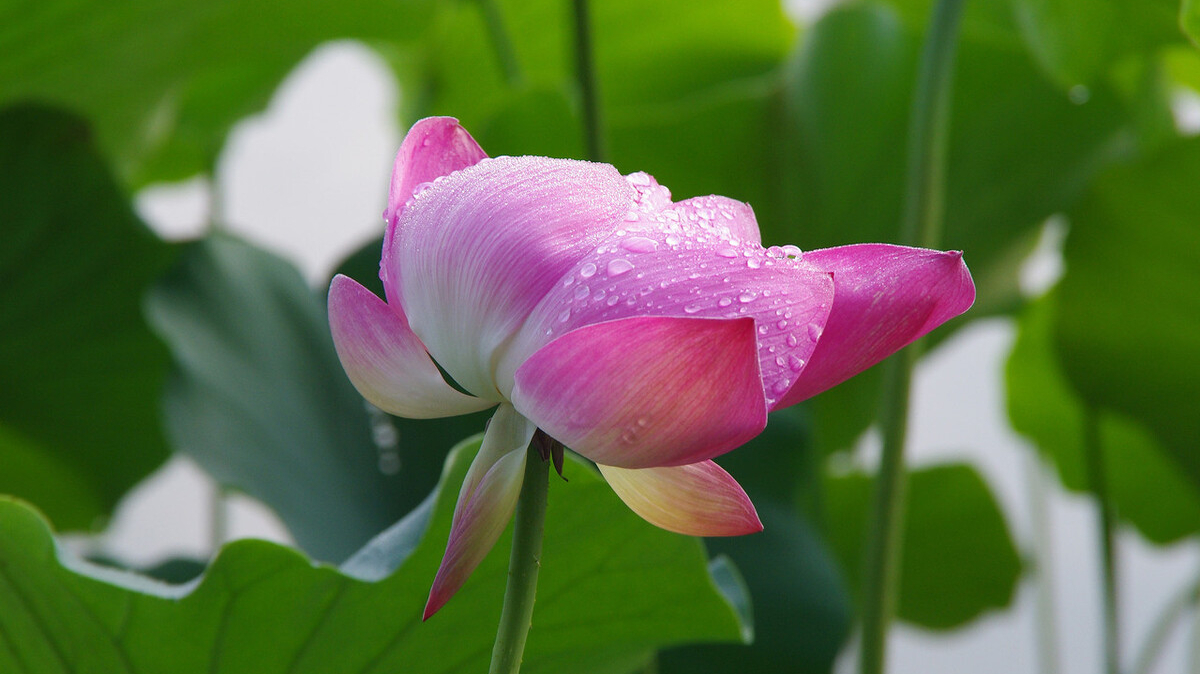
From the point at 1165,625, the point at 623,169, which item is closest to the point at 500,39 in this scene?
the point at 623,169

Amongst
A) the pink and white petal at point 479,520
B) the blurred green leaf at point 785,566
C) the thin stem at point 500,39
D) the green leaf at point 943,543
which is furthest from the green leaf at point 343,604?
the green leaf at point 943,543

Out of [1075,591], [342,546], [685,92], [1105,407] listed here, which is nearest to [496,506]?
[342,546]

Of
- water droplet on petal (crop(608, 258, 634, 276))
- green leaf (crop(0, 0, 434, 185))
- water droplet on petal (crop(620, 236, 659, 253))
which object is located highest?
water droplet on petal (crop(620, 236, 659, 253))

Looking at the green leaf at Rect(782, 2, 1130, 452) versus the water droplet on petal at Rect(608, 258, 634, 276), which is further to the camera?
the green leaf at Rect(782, 2, 1130, 452)

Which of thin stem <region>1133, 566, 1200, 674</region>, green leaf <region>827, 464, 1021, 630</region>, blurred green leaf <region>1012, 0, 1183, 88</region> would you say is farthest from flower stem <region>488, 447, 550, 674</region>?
thin stem <region>1133, 566, 1200, 674</region>

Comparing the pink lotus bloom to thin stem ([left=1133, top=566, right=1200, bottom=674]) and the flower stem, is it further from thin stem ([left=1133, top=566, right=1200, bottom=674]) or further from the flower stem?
thin stem ([left=1133, top=566, right=1200, bottom=674])
